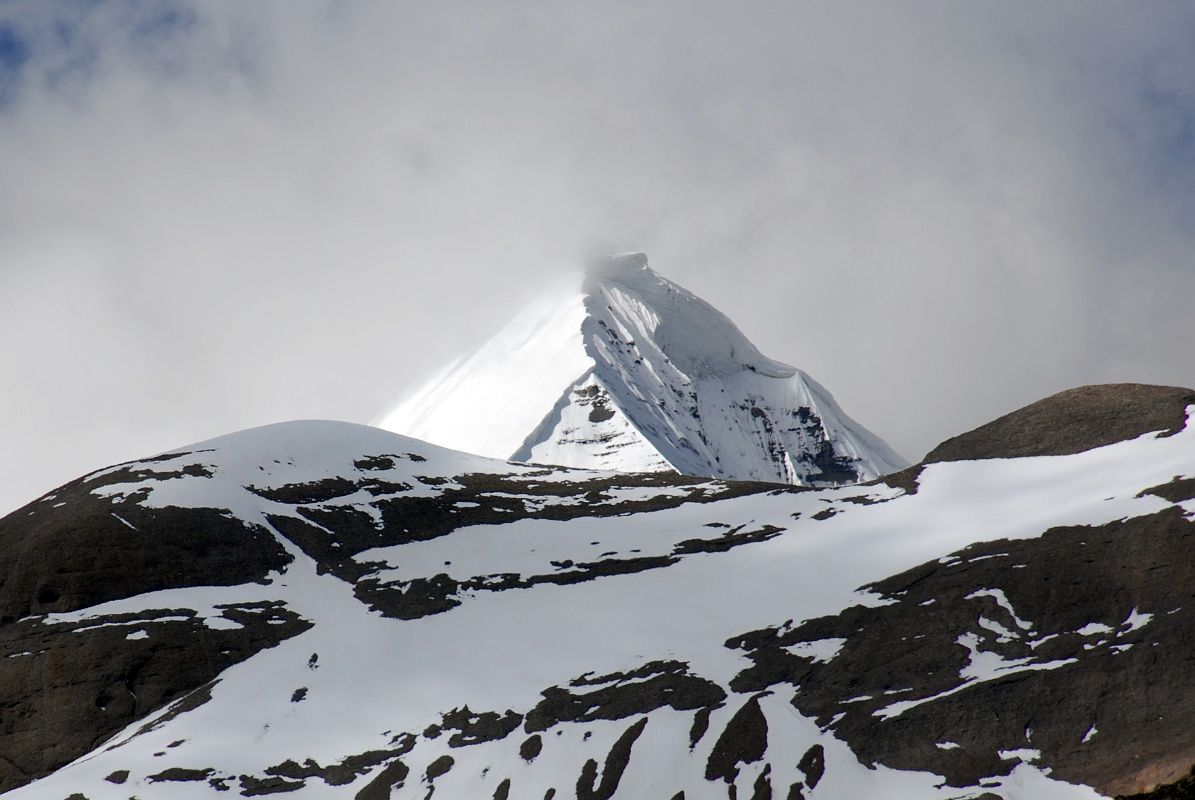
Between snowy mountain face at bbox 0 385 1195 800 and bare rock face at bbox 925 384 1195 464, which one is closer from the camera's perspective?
snowy mountain face at bbox 0 385 1195 800

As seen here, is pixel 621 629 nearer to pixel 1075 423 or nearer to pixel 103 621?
pixel 103 621

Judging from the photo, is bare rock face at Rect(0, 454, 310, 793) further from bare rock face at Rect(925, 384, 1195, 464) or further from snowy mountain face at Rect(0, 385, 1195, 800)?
bare rock face at Rect(925, 384, 1195, 464)

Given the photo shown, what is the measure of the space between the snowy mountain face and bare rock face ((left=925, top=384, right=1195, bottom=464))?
288 millimetres

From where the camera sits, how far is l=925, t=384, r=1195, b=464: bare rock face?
99.9 metres

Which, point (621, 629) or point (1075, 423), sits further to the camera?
point (1075, 423)

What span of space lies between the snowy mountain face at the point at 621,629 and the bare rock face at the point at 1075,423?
11.3 inches

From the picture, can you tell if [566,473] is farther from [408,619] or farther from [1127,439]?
[1127,439]

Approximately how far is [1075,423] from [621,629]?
128 ft

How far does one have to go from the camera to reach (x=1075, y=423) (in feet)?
337

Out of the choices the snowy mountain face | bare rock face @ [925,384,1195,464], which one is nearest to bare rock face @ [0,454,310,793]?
the snowy mountain face

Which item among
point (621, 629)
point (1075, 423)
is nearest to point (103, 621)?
point (621, 629)

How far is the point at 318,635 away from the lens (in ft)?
302

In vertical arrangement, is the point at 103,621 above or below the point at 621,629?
above

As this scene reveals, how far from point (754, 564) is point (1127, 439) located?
28.4 m
